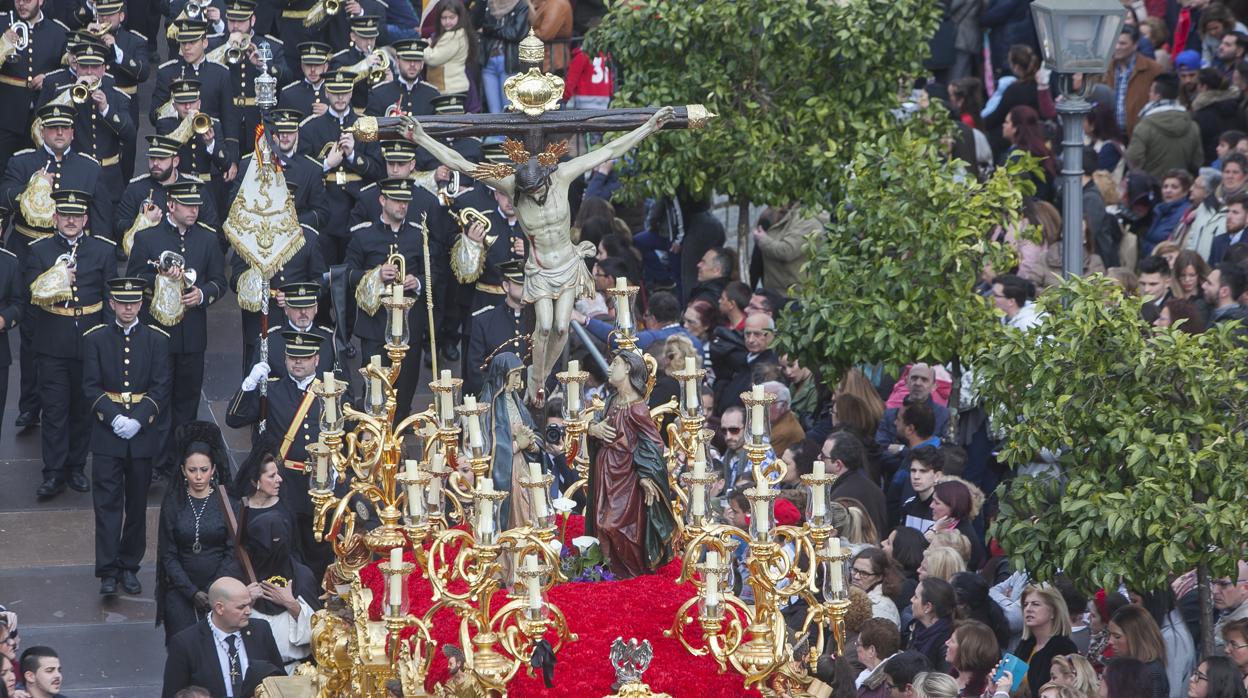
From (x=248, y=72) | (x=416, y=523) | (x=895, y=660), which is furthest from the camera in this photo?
(x=248, y=72)

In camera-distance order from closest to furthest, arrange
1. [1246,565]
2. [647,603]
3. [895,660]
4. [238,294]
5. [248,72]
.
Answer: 1. [647,603]
2. [895,660]
3. [1246,565]
4. [238,294]
5. [248,72]

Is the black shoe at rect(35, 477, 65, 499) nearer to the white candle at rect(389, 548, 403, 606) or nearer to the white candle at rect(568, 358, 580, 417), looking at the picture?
the white candle at rect(568, 358, 580, 417)

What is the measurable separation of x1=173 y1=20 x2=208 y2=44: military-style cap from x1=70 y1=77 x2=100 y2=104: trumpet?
40.2 inches

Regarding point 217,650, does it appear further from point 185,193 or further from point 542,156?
point 185,193

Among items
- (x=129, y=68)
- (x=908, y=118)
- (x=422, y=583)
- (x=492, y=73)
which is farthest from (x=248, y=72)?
(x=422, y=583)

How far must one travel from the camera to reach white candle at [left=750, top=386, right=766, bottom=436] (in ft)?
35.4

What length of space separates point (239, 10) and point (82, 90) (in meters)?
1.98

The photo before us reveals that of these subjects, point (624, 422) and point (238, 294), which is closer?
point (624, 422)

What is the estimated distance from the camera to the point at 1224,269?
15414mm

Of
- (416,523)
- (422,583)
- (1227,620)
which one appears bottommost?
(1227,620)

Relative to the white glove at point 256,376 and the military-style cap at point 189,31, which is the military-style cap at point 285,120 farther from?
the white glove at point 256,376

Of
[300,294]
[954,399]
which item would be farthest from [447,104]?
[954,399]

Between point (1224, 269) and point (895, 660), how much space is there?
4.76 metres

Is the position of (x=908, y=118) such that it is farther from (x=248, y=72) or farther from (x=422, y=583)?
(x=422, y=583)
